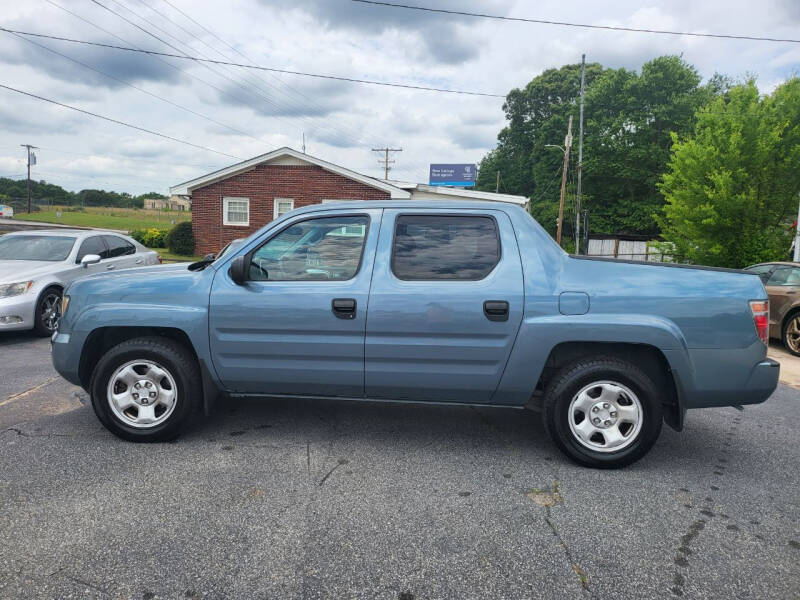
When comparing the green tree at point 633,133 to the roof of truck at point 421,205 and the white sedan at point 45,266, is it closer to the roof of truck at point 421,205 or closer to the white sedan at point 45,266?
the white sedan at point 45,266

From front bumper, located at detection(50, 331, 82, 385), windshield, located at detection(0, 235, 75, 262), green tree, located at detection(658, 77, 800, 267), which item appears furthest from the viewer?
green tree, located at detection(658, 77, 800, 267)

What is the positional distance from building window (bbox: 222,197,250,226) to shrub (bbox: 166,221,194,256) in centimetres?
183

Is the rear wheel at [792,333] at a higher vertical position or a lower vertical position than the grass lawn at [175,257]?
lower

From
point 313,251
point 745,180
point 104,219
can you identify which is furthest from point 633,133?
point 104,219

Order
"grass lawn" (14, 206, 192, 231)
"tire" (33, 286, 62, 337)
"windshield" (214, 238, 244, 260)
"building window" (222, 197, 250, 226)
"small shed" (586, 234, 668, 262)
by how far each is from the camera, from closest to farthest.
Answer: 1. "windshield" (214, 238, 244, 260)
2. "tire" (33, 286, 62, 337)
3. "building window" (222, 197, 250, 226)
4. "small shed" (586, 234, 668, 262)
5. "grass lawn" (14, 206, 192, 231)

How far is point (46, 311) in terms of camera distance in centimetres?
773

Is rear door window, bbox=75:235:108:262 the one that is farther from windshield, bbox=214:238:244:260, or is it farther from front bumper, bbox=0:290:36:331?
windshield, bbox=214:238:244:260

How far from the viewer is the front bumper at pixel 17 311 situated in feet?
23.5

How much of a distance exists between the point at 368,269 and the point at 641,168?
4030cm

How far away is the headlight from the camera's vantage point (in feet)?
23.8

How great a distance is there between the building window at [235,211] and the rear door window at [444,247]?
863 inches

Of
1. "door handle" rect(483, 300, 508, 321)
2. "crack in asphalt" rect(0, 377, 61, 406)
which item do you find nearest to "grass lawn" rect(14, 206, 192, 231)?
"crack in asphalt" rect(0, 377, 61, 406)

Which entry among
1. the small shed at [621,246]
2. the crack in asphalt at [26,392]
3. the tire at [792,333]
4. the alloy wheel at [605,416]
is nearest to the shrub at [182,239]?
the crack in asphalt at [26,392]

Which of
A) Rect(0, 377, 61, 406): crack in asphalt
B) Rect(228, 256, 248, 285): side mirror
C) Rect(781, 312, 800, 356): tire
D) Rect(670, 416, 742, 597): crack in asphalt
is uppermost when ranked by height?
Rect(228, 256, 248, 285): side mirror
